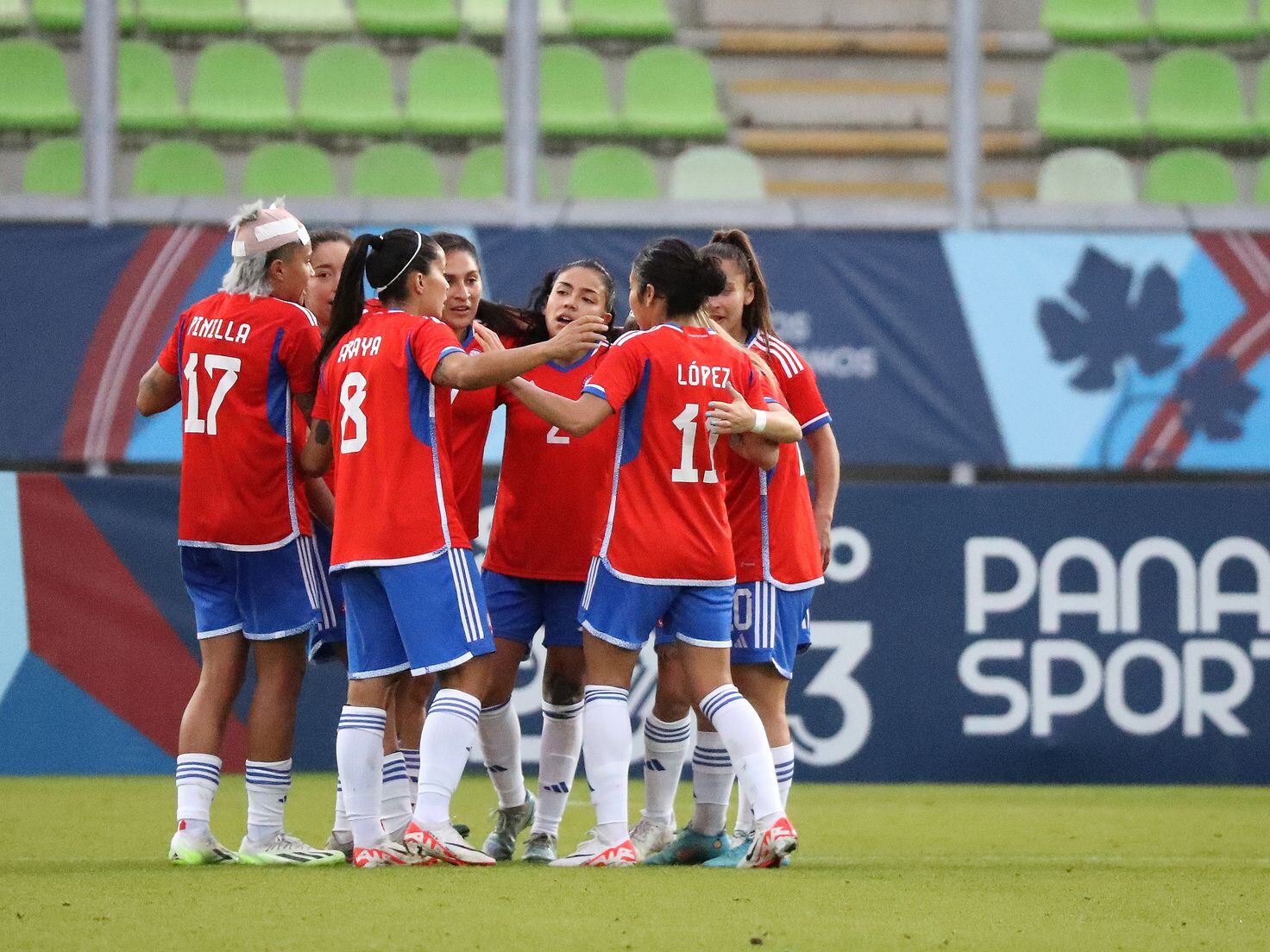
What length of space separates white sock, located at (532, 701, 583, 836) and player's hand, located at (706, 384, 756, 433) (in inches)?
46.8

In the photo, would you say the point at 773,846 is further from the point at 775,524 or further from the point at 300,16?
the point at 300,16

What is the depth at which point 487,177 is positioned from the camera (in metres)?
10.2

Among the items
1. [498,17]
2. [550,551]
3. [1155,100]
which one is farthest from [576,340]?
[1155,100]

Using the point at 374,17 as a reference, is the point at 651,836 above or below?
below

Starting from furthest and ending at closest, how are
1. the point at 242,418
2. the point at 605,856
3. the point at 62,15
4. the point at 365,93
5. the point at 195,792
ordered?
the point at 365,93
the point at 62,15
the point at 242,418
the point at 195,792
the point at 605,856

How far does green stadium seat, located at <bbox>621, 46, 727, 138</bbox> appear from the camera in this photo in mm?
11094

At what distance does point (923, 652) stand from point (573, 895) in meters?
4.72

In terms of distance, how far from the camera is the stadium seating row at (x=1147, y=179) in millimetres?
10453

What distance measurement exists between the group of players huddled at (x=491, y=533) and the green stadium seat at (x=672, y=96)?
214 inches

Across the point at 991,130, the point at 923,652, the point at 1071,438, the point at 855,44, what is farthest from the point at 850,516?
the point at 855,44

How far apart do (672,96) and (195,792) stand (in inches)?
276

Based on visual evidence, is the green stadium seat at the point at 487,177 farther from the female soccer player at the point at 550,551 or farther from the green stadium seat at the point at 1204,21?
the female soccer player at the point at 550,551

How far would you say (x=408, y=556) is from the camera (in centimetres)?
484

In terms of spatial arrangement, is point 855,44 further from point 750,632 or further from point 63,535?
point 750,632
